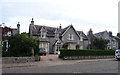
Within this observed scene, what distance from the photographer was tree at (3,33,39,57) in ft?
75.3

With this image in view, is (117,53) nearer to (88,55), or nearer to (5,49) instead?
(88,55)

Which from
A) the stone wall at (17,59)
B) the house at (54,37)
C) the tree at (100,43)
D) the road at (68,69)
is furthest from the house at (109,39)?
the road at (68,69)

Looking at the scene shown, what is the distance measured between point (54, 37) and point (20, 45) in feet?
60.7

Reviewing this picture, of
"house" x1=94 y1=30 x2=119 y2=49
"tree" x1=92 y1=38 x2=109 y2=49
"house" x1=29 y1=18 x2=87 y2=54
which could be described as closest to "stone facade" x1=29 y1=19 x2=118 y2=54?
"house" x1=29 y1=18 x2=87 y2=54

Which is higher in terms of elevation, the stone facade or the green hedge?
the stone facade

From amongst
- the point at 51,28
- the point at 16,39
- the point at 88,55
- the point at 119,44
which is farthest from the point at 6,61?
the point at 119,44

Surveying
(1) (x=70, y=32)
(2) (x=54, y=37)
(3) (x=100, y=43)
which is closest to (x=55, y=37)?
(2) (x=54, y=37)

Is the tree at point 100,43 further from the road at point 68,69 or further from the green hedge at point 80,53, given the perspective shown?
the road at point 68,69

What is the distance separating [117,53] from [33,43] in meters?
15.2

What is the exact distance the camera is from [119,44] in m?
62.3

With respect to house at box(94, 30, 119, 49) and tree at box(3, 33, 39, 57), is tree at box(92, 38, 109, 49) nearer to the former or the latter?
house at box(94, 30, 119, 49)

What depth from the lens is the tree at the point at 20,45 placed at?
22938mm

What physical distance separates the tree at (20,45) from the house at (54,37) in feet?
44.4

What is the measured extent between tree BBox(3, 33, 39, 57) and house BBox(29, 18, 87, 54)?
13519 mm
